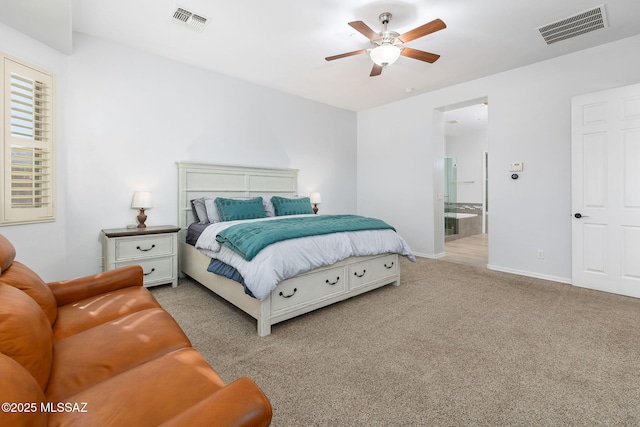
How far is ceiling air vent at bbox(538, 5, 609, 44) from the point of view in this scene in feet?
9.28

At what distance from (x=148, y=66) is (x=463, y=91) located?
14.4 ft

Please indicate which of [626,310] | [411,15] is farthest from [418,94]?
[626,310]

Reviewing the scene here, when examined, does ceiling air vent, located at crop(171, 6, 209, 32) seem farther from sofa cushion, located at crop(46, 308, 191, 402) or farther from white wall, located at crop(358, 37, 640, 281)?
white wall, located at crop(358, 37, 640, 281)

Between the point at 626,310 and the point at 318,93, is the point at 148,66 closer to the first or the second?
the point at 318,93

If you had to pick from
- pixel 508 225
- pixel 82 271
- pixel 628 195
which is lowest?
pixel 82 271

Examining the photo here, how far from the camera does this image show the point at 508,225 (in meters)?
4.23

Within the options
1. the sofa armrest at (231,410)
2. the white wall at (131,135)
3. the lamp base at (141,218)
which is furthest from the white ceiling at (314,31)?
the sofa armrest at (231,410)

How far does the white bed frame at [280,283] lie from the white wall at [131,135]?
162mm

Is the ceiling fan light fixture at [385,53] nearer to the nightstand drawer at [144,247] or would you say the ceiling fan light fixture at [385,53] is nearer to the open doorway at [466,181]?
the nightstand drawer at [144,247]

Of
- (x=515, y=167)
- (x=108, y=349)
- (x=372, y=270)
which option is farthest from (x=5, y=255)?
(x=515, y=167)

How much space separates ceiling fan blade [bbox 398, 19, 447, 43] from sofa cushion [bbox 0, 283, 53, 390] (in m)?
2.95

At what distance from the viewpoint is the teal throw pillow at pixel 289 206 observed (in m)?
4.34

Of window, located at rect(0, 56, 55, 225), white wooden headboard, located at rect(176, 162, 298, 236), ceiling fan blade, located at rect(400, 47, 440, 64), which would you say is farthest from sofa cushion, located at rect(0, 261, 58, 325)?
ceiling fan blade, located at rect(400, 47, 440, 64)

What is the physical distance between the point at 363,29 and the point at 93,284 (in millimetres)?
2820
